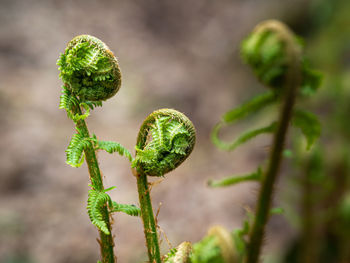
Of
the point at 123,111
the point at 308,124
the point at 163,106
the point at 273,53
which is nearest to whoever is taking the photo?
the point at 273,53

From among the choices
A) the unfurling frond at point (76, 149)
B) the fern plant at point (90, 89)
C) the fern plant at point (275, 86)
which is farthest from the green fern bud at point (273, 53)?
the unfurling frond at point (76, 149)

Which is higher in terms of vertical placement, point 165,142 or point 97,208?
point 165,142

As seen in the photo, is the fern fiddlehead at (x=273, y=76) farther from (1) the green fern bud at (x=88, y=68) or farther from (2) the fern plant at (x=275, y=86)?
(1) the green fern bud at (x=88, y=68)

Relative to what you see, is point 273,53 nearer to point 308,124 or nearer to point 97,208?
point 308,124

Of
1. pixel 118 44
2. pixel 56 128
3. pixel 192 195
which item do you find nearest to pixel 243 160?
pixel 192 195

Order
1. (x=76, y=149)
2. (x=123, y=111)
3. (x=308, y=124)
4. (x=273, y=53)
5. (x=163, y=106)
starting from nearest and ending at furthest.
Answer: (x=76, y=149)
(x=273, y=53)
(x=308, y=124)
(x=123, y=111)
(x=163, y=106)

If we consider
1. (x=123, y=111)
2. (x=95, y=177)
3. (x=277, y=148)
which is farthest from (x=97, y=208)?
(x=123, y=111)

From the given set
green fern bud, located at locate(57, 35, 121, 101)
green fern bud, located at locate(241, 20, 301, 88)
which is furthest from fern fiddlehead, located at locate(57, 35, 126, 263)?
green fern bud, located at locate(241, 20, 301, 88)
